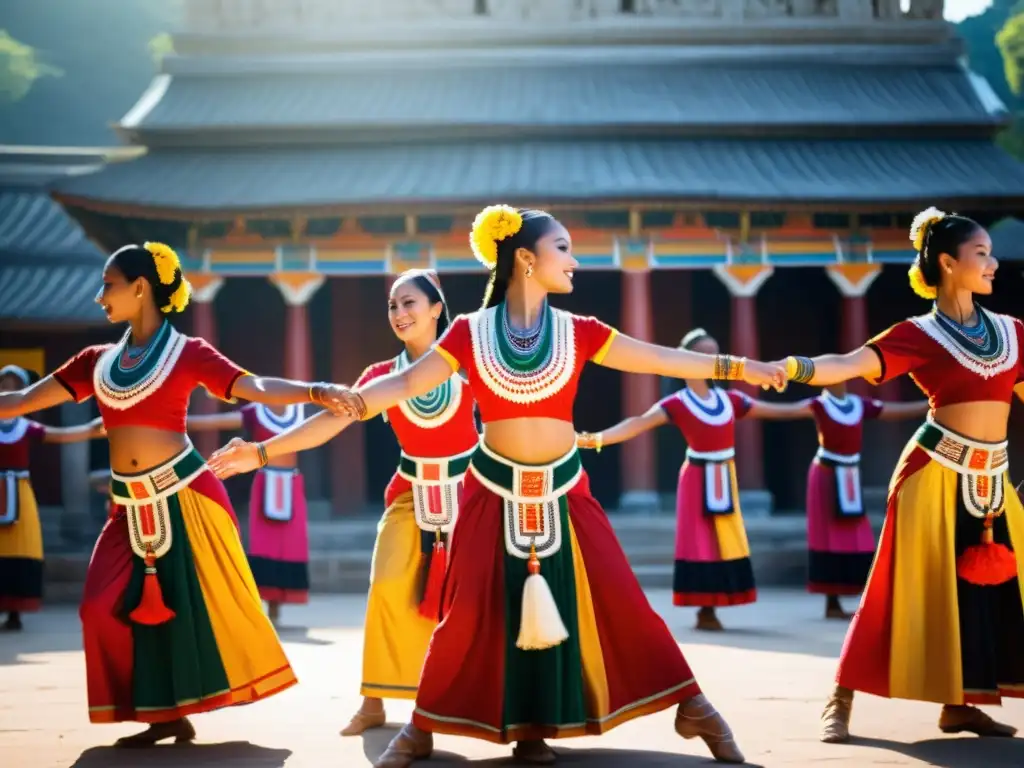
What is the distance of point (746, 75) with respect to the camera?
1991cm

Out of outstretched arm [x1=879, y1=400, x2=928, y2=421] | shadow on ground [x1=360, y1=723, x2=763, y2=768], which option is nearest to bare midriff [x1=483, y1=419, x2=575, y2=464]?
shadow on ground [x1=360, y1=723, x2=763, y2=768]

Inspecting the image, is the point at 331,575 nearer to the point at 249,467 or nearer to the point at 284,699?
the point at 284,699

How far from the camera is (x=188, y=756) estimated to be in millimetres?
5461

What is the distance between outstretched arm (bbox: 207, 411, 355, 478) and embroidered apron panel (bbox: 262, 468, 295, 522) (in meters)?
5.55

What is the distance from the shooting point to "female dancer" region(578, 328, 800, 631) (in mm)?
10125

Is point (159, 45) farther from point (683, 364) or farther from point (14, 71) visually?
point (683, 364)

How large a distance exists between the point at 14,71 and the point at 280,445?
41298 mm

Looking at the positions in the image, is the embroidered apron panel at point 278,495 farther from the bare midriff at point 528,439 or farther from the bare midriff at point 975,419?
the bare midriff at point 975,419

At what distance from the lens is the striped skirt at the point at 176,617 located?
219 inches

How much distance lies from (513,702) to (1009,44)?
30.7 meters

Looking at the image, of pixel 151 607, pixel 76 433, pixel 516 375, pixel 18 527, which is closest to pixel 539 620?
pixel 516 375

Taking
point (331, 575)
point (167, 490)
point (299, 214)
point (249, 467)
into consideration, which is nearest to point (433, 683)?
point (249, 467)

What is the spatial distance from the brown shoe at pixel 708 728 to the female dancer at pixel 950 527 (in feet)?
1.92

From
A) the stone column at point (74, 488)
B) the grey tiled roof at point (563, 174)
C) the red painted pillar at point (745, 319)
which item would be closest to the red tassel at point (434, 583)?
the grey tiled roof at point (563, 174)
